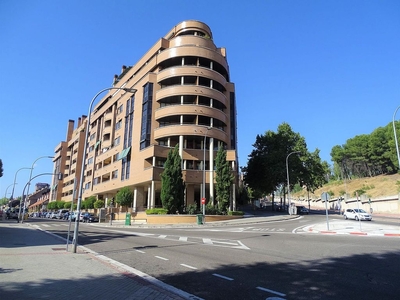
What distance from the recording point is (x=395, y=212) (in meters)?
51.2

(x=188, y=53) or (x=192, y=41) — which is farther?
(x=192, y=41)

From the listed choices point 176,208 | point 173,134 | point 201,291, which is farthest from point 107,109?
point 201,291

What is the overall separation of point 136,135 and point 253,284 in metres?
42.6

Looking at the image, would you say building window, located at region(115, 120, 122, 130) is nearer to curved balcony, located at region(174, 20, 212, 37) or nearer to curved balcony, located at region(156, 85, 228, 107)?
curved balcony, located at region(156, 85, 228, 107)

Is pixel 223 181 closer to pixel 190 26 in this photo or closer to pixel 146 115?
pixel 146 115

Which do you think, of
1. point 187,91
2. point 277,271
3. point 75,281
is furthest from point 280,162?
point 75,281

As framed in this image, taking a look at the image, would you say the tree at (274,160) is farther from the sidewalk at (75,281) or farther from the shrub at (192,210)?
the sidewalk at (75,281)

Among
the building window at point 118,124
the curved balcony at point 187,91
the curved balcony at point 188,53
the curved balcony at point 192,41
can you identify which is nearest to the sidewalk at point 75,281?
the curved balcony at point 187,91

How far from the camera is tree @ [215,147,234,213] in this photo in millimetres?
38656

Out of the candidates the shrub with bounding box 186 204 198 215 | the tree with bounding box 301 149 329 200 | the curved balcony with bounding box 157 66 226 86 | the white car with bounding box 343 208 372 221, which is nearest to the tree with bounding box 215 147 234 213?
the shrub with bounding box 186 204 198 215

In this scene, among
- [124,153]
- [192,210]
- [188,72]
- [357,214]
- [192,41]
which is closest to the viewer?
[357,214]

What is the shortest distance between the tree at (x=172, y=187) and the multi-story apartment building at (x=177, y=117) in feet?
14.0

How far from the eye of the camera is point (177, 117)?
151 ft

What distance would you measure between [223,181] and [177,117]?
13.4 metres
